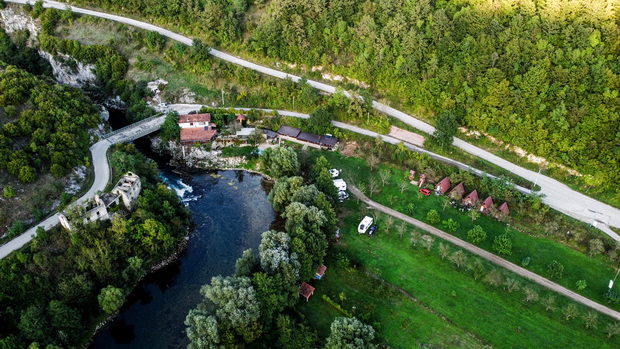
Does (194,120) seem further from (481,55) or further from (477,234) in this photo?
(481,55)

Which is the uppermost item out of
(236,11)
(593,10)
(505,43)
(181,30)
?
(593,10)

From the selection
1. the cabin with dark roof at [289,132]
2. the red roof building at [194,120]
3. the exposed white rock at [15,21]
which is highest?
the exposed white rock at [15,21]

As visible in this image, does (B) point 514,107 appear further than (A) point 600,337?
Yes

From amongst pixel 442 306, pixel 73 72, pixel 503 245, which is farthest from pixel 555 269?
pixel 73 72

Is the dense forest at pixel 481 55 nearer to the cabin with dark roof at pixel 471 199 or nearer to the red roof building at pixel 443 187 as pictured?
the red roof building at pixel 443 187

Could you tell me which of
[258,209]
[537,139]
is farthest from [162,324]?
[537,139]

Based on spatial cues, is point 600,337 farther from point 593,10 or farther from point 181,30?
point 181,30

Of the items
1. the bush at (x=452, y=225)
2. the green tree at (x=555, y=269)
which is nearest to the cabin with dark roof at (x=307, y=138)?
→ the bush at (x=452, y=225)
